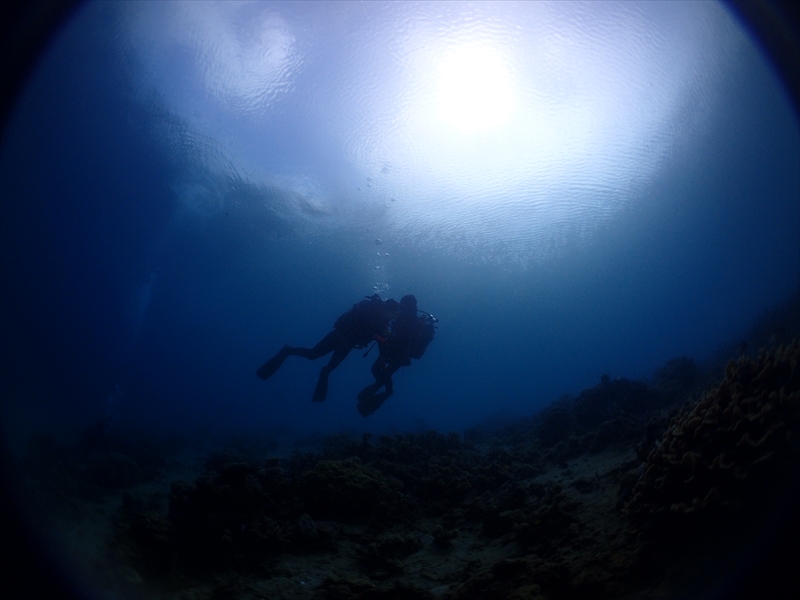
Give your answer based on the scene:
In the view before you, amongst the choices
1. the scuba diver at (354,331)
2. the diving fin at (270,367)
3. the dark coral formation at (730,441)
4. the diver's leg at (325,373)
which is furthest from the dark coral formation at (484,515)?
the scuba diver at (354,331)

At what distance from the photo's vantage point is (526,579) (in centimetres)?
349

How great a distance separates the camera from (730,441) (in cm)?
→ 334

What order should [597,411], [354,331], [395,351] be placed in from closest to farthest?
[597,411] → [395,351] → [354,331]

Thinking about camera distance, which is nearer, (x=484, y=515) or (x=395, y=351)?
(x=484, y=515)

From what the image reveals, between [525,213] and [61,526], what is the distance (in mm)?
29099

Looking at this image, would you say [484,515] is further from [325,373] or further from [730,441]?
[325,373]

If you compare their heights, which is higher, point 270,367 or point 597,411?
point 270,367

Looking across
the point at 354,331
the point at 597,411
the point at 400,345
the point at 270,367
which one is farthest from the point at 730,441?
the point at 270,367

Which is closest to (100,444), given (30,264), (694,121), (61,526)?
(61,526)

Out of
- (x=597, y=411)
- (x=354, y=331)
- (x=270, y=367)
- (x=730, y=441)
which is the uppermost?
(x=354, y=331)

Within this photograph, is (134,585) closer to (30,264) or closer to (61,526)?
(61,526)

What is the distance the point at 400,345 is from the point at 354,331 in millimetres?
1737

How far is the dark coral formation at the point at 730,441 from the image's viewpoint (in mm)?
3041

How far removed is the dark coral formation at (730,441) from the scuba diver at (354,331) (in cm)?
848
